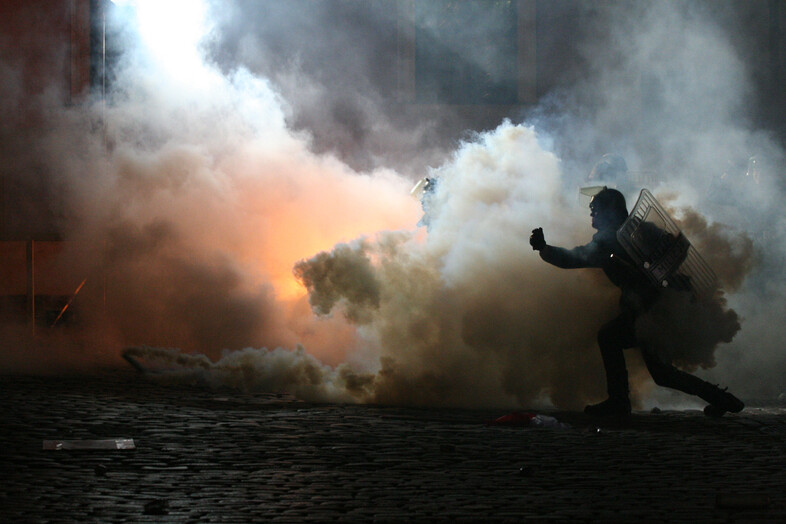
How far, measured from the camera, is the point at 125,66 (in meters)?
14.6

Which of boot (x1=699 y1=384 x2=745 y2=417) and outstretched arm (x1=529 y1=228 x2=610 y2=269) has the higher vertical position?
outstretched arm (x1=529 y1=228 x2=610 y2=269)

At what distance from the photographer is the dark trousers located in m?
8.66

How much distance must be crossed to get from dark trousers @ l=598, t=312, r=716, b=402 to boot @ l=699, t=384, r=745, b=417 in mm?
186

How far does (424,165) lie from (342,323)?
4948 mm

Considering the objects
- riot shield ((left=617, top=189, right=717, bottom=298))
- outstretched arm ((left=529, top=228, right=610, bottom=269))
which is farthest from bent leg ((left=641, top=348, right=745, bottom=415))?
outstretched arm ((left=529, top=228, right=610, bottom=269))

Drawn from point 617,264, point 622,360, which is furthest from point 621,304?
point 622,360

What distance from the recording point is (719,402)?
852 centimetres

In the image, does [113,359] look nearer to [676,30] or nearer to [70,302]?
[70,302]

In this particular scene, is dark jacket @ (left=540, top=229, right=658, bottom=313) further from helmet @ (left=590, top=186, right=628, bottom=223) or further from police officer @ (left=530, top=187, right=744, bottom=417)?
helmet @ (left=590, top=186, right=628, bottom=223)

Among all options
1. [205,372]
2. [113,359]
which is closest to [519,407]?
[205,372]

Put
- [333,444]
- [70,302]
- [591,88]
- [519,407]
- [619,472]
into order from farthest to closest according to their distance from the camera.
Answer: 1. [591,88]
2. [70,302]
3. [519,407]
4. [333,444]
5. [619,472]

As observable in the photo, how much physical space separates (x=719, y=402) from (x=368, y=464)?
127 inches

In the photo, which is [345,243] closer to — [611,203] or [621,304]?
[611,203]

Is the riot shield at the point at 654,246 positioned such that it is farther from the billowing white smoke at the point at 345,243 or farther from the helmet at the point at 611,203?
the billowing white smoke at the point at 345,243
